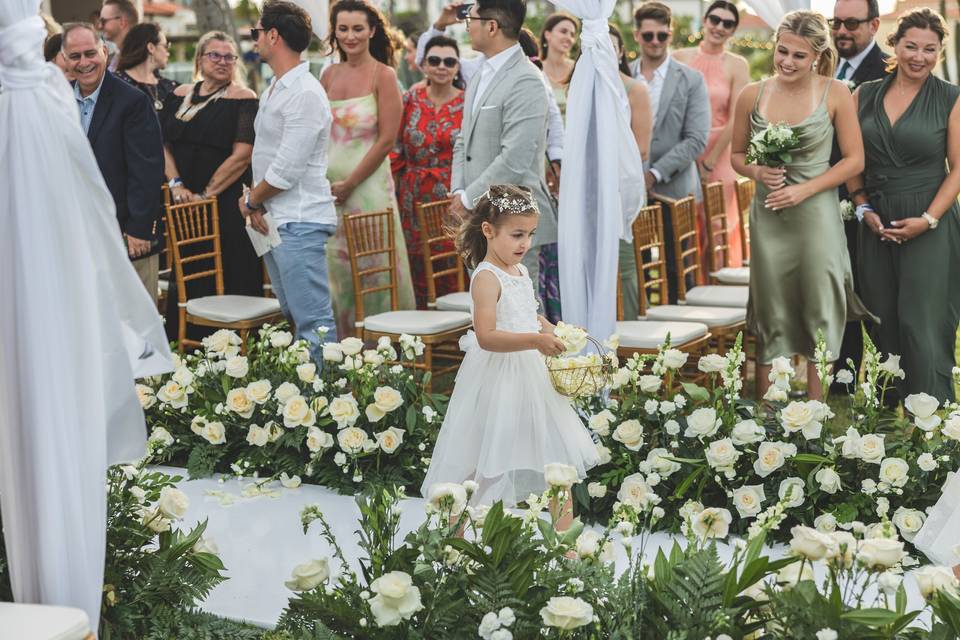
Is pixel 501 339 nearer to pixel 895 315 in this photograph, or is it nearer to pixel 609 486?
pixel 609 486

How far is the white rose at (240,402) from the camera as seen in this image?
477cm

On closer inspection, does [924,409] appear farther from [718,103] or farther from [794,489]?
[718,103]

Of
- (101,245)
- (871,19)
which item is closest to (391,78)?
(871,19)

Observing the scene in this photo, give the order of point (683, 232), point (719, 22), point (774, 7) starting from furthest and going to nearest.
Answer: point (719, 22), point (683, 232), point (774, 7)

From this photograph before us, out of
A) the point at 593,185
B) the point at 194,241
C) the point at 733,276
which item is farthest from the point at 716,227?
the point at 194,241

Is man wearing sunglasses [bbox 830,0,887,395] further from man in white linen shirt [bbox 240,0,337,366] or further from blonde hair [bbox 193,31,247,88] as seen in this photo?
blonde hair [bbox 193,31,247,88]

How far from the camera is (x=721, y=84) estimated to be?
816cm

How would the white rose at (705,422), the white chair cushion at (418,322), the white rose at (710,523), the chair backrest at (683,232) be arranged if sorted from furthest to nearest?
1. the chair backrest at (683,232)
2. the white chair cushion at (418,322)
3. the white rose at (705,422)
4. the white rose at (710,523)

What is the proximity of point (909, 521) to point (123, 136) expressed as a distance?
12.7 ft

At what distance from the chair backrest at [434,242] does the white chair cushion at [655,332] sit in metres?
1.11

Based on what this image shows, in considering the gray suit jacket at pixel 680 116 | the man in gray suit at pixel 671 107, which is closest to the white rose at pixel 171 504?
the man in gray suit at pixel 671 107

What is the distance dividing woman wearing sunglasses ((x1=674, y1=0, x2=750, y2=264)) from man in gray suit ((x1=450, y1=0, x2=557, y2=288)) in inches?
112

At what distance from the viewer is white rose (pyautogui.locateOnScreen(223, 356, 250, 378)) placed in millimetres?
4863

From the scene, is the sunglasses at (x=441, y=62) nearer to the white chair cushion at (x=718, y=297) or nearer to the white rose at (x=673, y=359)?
the white chair cushion at (x=718, y=297)
